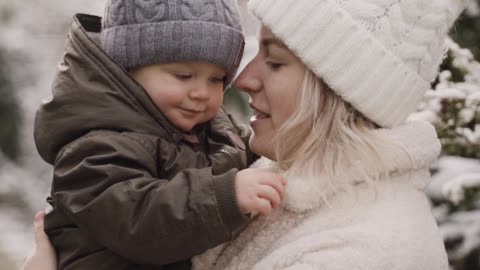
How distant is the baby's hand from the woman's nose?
0.34 meters

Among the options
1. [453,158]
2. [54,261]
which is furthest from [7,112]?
[54,261]

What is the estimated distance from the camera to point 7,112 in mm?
7594

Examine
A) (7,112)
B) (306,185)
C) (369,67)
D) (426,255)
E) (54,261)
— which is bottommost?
(7,112)

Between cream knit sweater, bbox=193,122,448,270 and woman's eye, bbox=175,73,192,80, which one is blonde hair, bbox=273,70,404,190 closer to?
cream knit sweater, bbox=193,122,448,270

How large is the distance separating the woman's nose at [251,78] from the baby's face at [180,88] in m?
0.12

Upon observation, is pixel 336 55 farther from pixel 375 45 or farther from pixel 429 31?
pixel 429 31

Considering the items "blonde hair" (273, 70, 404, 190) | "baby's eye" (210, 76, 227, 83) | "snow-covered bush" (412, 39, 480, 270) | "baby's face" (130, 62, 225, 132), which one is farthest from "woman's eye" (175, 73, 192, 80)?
"snow-covered bush" (412, 39, 480, 270)

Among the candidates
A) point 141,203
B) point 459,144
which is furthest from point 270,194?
point 459,144

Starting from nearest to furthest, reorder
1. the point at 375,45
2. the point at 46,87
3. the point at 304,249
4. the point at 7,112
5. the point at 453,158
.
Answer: the point at 304,249, the point at 375,45, the point at 453,158, the point at 7,112, the point at 46,87

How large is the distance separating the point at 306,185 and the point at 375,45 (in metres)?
0.45

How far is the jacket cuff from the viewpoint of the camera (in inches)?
80.1

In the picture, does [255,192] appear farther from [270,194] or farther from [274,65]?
[274,65]

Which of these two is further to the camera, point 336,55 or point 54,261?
point 54,261

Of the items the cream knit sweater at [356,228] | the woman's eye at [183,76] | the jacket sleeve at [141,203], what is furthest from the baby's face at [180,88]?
the cream knit sweater at [356,228]
